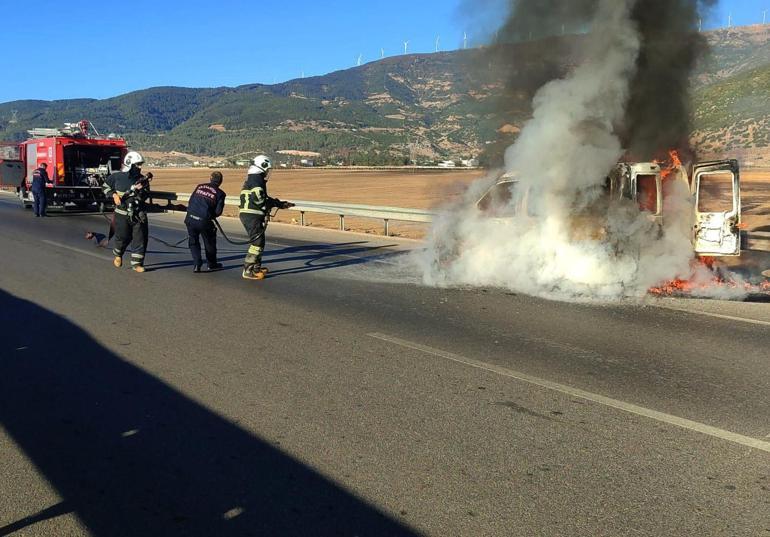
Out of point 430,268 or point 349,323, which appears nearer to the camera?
point 349,323

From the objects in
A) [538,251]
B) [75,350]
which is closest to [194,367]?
[75,350]

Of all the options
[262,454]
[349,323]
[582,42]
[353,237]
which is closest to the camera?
[262,454]

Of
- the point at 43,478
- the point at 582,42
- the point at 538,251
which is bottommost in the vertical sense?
the point at 43,478

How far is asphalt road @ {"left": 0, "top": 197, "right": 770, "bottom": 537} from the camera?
3055 millimetres

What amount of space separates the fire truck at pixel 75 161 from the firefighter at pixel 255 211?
44.9 feet

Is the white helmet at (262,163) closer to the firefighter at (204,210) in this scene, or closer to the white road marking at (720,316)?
the firefighter at (204,210)

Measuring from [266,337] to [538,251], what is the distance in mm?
4028

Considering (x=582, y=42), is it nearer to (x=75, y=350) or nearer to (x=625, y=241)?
(x=625, y=241)

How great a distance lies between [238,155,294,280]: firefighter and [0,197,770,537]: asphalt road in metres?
1.67

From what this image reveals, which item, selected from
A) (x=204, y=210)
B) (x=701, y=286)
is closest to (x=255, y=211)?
(x=204, y=210)

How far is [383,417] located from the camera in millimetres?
4184

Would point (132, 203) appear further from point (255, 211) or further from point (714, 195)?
point (714, 195)

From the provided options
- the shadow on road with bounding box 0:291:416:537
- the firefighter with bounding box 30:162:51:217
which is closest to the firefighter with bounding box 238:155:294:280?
the shadow on road with bounding box 0:291:416:537

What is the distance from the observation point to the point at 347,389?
472 centimetres
